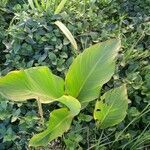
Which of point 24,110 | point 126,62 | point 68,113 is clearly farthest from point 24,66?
point 126,62

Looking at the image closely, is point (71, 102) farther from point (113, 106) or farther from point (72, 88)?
point (113, 106)

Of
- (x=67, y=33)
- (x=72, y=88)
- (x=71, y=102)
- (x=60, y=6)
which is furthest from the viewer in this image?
(x=60, y=6)

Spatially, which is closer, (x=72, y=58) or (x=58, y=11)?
(x=72, y=58)

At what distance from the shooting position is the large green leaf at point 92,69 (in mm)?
1538

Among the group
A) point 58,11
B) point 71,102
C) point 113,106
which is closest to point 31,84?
point 71,102

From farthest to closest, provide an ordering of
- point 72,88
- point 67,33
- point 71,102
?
point 67,33 < point 72,88 < point 71,102

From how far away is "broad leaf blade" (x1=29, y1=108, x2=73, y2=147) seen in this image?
1.55 m

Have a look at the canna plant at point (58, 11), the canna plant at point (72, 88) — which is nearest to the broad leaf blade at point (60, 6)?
the canna plant at point (58, 11)

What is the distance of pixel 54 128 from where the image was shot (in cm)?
157

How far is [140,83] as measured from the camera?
1824 millimetres

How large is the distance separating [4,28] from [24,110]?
0.59m

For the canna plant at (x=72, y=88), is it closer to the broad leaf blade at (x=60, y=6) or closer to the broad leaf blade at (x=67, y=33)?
the broad leaf blade at (x=67, y=33)

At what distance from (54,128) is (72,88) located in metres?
0.18

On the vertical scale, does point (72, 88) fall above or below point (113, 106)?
above
